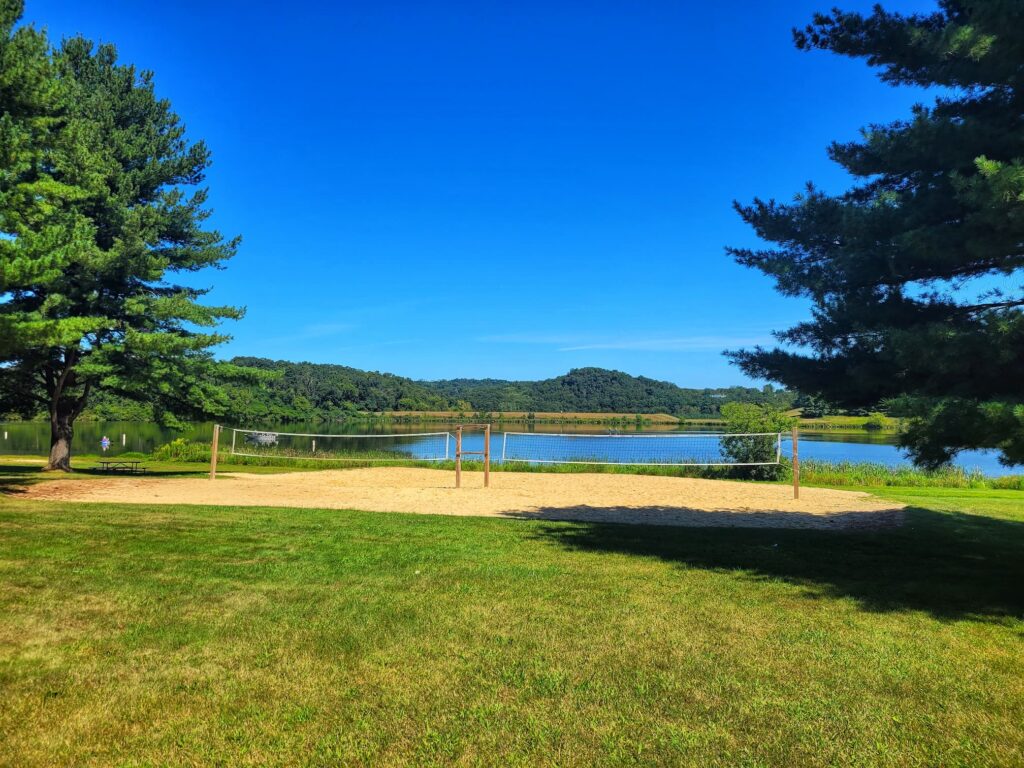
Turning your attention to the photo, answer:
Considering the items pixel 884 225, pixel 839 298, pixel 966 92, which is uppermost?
pixel 966 92

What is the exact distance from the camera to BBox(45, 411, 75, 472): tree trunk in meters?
17.7

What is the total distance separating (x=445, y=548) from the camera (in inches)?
278

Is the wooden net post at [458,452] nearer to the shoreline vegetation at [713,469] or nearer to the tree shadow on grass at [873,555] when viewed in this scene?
the tree shadow on grass at [873,555]

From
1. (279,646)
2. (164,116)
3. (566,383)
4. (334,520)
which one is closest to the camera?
(279,646)

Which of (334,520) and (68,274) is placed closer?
(334,520)

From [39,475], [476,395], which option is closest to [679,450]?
[39,475]

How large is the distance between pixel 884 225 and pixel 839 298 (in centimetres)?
75

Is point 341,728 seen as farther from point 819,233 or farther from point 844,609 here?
point 819,233

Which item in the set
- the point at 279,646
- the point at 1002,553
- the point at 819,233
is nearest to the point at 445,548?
the point at 279,646

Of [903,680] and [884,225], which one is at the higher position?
[884,225]

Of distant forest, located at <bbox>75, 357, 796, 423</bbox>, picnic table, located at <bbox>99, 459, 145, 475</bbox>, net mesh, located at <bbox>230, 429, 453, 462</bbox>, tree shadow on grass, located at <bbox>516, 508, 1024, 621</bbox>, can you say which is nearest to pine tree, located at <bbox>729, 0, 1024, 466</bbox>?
tree shadow on grass, located at <bbox>516, 508, 1024, 621</bbox>

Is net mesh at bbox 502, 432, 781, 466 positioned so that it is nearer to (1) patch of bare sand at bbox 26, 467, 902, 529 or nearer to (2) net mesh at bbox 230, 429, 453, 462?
(1) patch of bare sand at bbox 26, 467, 902, 529

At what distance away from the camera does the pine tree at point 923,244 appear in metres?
4.63

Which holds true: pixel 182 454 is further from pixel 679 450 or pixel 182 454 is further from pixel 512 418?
pixel 512 418
